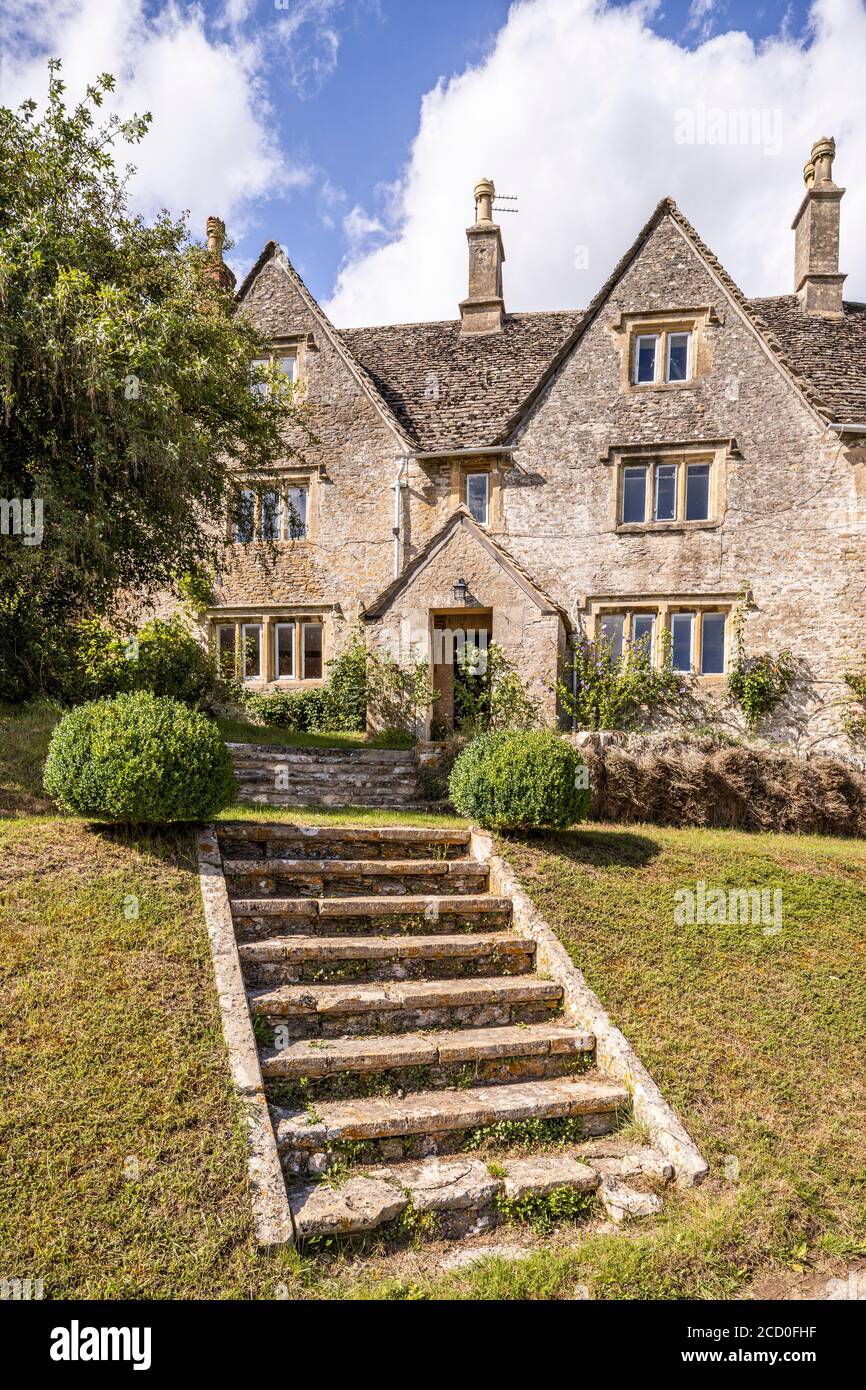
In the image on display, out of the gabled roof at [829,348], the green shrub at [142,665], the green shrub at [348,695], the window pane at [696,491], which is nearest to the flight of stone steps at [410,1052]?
the green shrub at [142,665]

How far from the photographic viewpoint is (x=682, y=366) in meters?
18.2

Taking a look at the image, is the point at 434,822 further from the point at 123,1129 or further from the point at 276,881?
the point at 123,1129

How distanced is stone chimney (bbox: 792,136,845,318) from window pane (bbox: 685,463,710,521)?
608 centimetres

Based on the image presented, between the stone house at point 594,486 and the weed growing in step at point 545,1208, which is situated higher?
the stone house at point 594,486

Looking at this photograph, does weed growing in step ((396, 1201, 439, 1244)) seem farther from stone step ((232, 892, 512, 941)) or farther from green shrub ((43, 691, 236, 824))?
green shrub ((43, 691, 236, 824))

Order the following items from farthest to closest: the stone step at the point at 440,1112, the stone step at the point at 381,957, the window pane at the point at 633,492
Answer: the window pane at the point at 633,492 → the stone step at the point at 381,957 → the stone step at the point at 440,1112

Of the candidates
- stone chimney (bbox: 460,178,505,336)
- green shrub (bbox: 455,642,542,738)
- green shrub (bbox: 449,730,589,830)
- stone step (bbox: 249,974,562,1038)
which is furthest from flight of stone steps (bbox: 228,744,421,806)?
stone chimney (bbox: 460,178,505,336)

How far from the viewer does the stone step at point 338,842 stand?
8.39 m

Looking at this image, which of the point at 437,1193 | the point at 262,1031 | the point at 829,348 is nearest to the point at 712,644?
the point at 829,348

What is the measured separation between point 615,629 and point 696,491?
360 centimetres

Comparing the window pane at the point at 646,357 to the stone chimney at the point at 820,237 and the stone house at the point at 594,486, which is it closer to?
the stone house at the point at 594,486

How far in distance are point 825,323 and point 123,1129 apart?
22.2 metres

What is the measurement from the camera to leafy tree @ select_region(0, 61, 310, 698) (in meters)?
10.1

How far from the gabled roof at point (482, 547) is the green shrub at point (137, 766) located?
8.55 metres
